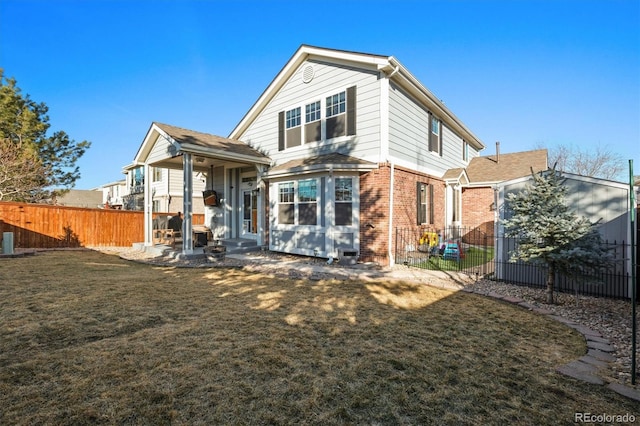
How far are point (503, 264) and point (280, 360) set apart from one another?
6732 mm

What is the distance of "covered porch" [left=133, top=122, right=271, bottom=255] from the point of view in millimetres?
10500

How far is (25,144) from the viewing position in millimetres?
17578

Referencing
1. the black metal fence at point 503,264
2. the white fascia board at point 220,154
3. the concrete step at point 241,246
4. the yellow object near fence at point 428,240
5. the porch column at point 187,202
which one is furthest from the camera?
the concrete step at point 241,246

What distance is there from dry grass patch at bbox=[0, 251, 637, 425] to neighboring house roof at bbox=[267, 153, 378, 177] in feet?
15.4

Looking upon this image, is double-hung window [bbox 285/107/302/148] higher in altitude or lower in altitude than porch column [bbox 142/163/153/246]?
higher

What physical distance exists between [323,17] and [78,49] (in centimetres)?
1120

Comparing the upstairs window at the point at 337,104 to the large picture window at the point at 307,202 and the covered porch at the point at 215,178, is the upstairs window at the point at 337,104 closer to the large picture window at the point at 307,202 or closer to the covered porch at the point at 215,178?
the large picture window at the point at 307,202

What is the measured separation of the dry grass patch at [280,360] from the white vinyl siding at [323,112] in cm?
589

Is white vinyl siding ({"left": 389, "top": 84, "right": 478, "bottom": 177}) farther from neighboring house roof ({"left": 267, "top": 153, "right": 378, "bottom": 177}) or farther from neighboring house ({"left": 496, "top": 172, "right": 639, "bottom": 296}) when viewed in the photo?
neighboring house ({"left": 496, "top": 172, "right": 639, "bottom": 296})

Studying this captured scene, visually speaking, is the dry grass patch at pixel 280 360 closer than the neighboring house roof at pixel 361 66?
Yes

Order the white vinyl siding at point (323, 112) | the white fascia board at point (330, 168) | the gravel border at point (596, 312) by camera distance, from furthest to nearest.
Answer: the white vinyl siding at point (323, 112)
the white fascia board at point (330, 168)
the gravel border at point (596, 312)

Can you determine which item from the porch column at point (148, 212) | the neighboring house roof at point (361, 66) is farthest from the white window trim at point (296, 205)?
the porch column at point (148, 212)

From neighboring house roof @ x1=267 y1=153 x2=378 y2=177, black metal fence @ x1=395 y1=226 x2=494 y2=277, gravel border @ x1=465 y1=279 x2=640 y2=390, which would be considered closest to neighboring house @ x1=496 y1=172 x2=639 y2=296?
→ gravel border @ x1=465 y1=279 x2=640 y2=390

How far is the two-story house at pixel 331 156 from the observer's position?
31.7ft
